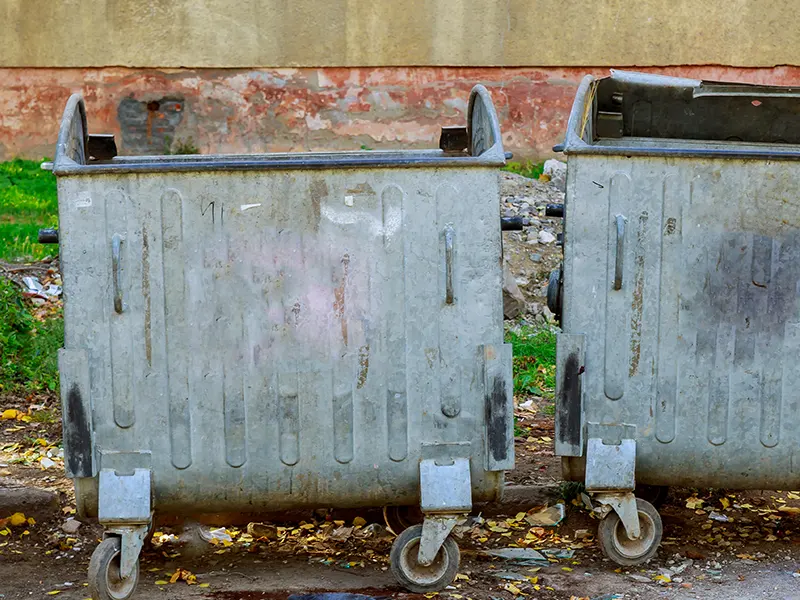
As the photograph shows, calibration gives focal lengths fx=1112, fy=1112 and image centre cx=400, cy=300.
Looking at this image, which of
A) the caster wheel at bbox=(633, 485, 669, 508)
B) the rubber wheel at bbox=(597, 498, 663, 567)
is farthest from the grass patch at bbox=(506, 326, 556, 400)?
the rubber wheel at bbox=(597, 498, 663, 567)

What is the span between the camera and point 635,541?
4.07m

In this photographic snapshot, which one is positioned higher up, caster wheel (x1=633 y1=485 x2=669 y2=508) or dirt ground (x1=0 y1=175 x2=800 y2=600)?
caster wheel (x1=633 y1=485 x2=669 y2=508)

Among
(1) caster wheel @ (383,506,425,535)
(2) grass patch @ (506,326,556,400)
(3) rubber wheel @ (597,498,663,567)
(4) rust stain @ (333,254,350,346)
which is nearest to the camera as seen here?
(4) rust stain @ (333,254,350,346)

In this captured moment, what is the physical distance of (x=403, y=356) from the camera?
3818 millimetres

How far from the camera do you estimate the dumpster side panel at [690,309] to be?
3.86 m

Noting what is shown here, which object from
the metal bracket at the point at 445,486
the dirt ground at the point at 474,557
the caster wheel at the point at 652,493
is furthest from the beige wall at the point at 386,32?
the metal bracket at the point at 445,486

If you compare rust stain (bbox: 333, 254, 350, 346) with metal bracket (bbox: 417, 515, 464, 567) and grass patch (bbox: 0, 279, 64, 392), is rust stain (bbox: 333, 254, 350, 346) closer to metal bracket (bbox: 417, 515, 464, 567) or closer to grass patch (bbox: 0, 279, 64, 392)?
metal bracket (bbox: 417, 515, 464, 567)

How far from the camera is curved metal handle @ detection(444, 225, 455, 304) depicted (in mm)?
3748

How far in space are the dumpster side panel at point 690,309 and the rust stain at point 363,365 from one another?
0.72m

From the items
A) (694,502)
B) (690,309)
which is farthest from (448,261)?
(694,502)

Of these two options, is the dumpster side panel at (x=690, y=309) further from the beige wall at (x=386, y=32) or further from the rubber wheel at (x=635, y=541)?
the beige wall at (x=386, y=32)

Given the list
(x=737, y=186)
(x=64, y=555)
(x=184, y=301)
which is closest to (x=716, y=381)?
(x=737, y=186)

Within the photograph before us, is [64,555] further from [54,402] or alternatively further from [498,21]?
[498,21]

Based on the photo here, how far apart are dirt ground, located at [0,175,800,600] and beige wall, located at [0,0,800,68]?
8.23 metres
